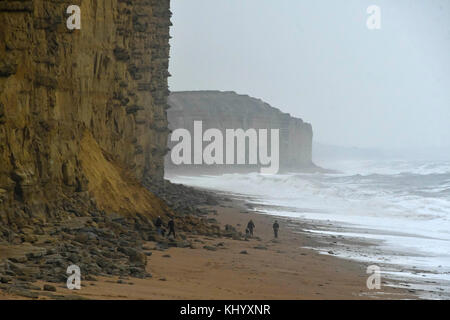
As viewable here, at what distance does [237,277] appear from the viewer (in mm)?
16219

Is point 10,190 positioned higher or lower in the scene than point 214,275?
higher

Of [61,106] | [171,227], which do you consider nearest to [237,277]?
[171,227]

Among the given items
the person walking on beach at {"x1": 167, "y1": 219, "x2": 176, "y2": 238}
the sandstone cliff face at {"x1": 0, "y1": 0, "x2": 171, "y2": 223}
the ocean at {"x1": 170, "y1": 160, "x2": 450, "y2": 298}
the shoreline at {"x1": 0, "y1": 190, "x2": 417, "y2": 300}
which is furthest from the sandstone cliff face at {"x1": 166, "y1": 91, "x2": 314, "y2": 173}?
the person walking on beach at {"x1": 167, "y1": 219, "x2": 176, "y2": 238}

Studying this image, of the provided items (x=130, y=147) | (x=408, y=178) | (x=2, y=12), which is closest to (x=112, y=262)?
(x=2, y=12)

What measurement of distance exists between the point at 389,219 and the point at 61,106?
951 inches

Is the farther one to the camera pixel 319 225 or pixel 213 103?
pixel 213 103

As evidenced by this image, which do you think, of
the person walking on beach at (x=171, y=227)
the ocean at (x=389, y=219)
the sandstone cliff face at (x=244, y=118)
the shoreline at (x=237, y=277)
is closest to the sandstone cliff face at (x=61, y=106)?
the person walking on beach at (x=171, y=227)

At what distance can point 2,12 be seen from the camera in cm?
1614

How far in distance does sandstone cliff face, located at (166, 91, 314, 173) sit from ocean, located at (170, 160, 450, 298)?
168 ft

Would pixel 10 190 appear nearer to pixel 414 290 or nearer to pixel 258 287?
pixel 258 287

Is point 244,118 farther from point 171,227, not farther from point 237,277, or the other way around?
point 237,277

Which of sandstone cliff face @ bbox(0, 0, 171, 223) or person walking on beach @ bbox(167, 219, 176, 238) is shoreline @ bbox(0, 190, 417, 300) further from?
sandstone cliff face @ bbox(0, 0, 171, 223)

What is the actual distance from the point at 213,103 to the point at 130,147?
11703cm
